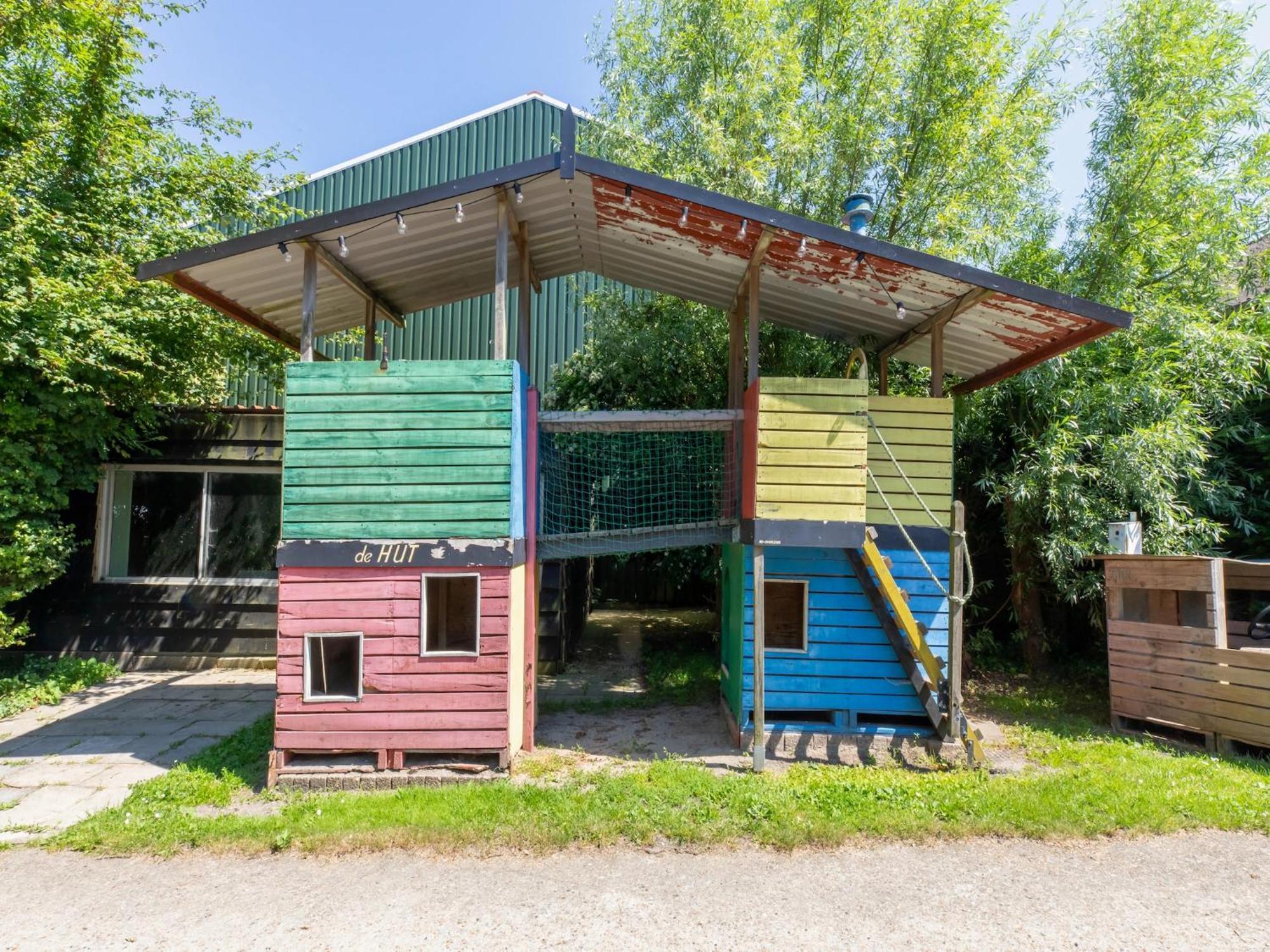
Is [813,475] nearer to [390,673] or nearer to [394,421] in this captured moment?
[394,421]

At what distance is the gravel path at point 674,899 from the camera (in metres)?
3.41

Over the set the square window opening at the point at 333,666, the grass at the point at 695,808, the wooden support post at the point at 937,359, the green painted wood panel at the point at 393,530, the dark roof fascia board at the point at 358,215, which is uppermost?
the dark roof fascia board at the point at 358,215

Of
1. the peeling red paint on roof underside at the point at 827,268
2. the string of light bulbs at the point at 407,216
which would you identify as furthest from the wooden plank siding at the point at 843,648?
the string of light bulbs at the point at 407,216

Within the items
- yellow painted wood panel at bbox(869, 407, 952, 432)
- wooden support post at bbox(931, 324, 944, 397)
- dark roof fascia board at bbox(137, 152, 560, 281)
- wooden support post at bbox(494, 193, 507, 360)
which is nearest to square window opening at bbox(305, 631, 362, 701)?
wooden support post at bbox(494, 193, 507, 360)

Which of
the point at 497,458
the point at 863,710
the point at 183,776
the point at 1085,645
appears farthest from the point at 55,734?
the point at 1085,645

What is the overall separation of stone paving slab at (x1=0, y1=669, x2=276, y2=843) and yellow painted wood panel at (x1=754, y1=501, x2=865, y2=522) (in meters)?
5.25

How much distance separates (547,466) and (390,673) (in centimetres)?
262

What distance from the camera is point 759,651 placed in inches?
→ 228

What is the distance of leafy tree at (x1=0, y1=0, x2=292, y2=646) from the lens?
24.7ft

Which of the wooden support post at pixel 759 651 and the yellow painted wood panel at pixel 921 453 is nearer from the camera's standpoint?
the wooden support post at pixel 759 651

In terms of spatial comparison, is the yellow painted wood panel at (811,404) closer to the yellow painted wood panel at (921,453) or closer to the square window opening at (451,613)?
the yellow painted wood panel at (921,453)

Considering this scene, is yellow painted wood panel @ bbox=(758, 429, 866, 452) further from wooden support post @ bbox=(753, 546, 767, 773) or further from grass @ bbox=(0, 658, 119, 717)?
grass @ bbox=(0, 658, 119, 717)

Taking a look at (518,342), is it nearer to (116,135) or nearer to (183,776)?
(183,776)

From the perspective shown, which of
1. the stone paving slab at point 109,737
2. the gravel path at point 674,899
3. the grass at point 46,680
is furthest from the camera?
the grass at point 46,680
